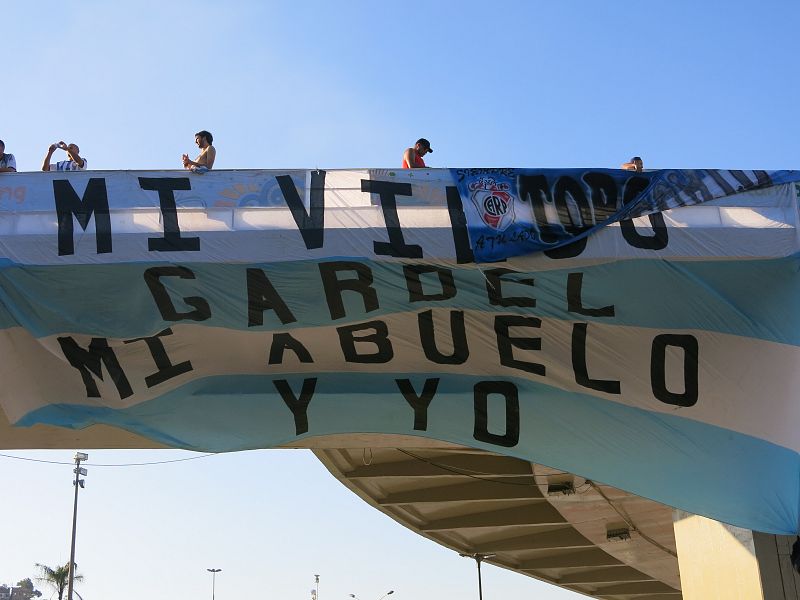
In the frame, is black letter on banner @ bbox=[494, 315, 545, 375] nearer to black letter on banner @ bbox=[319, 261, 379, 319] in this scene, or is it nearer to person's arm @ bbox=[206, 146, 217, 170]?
black letter on banner @ bbox=[319, 261, 379, 319]

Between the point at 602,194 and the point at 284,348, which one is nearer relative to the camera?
the point at 602,194

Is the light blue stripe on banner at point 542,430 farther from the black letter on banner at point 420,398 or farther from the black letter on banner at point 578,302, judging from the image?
the black letter on banner at point 578,302

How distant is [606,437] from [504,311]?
2.69 m

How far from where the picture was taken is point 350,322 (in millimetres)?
14656

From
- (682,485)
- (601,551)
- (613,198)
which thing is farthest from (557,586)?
(613,198)

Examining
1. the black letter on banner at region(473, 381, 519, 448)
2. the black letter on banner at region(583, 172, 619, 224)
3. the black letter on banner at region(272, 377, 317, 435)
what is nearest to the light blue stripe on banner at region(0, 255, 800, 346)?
the black letter on banner at region(583, 172, 619, 224)

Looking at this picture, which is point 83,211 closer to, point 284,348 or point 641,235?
point 284,348

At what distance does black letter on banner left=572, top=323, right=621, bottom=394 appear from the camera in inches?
585

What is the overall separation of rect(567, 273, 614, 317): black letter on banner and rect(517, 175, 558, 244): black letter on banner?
29.3 inches

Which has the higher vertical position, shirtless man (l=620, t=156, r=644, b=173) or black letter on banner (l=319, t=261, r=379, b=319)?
shirtless man (l=620, t=156, r=644, b=173)

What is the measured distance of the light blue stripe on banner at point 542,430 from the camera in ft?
47.6

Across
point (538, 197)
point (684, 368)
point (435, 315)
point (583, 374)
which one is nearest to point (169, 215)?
point (435, 315)

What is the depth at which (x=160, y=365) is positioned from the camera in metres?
15.0

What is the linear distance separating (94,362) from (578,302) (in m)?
7.79
